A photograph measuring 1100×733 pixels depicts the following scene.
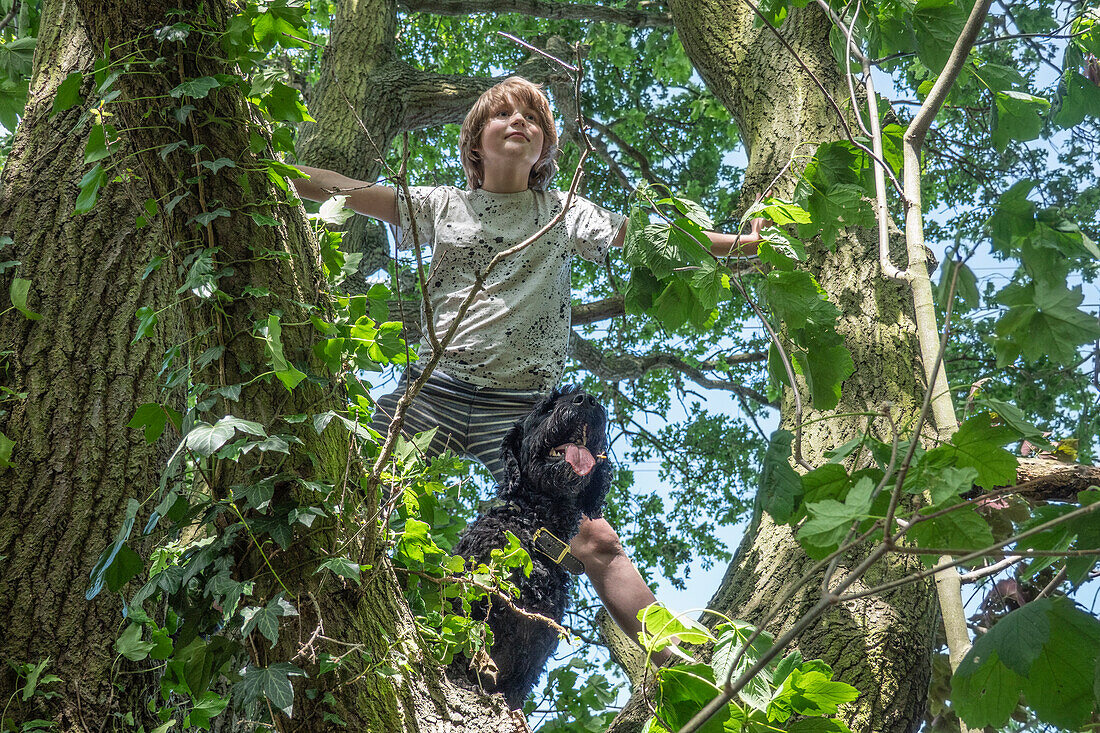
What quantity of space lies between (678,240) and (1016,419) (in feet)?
2.50

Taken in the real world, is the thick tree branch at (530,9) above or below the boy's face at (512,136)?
above

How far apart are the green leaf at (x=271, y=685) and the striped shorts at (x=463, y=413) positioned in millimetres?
1266

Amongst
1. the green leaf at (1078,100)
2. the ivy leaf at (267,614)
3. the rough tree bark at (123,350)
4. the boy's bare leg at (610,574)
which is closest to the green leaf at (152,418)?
the rough tree bark at (123,350)

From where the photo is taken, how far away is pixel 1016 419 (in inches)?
49.7

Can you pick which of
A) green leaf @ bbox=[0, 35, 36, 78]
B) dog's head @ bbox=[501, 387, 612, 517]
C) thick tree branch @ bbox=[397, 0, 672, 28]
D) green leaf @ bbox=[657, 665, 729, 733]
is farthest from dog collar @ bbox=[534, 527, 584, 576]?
thick tree branch @ bbox=[397, 0, 672, 28]

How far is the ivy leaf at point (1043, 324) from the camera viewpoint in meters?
1.33

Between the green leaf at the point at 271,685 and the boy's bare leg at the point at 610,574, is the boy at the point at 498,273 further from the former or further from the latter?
the green leaf at the point at 271,685

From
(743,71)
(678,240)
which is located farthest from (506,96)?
(678,240)

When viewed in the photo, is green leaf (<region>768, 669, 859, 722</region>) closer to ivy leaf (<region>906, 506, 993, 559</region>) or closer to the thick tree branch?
ivy leaf (<region>906, 506, 993, 559</region>)

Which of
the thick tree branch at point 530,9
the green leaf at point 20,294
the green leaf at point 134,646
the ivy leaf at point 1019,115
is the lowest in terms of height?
the green leaf at point 134,646

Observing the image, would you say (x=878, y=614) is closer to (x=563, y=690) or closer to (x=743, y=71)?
(x=563, y=690)

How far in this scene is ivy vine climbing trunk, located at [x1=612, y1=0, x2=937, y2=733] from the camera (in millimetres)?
2271

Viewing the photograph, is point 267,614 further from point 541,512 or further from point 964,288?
point 964,288

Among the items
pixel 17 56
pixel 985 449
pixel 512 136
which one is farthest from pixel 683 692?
pixel 17 56
